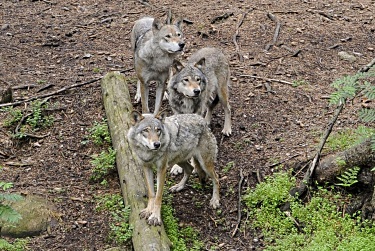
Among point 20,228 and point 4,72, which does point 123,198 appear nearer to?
point 20,228

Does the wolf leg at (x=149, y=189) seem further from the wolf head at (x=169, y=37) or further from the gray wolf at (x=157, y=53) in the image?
the wolf head at (x=169, y=37)

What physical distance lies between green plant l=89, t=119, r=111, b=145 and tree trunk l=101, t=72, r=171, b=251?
0.43 ft

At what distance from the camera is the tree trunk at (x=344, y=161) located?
698cm

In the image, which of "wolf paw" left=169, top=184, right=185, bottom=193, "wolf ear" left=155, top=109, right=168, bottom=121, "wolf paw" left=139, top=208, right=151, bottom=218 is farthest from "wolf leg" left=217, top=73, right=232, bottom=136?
"wolf paw" left=139, top=208, right=151, bottom=218

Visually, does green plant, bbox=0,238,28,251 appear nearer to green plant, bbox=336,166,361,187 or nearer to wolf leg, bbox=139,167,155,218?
wolf leg, bbox=139,167,155,218

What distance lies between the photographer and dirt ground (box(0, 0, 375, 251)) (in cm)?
792

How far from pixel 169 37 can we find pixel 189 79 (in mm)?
1038

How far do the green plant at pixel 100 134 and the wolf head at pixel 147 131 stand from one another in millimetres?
2177

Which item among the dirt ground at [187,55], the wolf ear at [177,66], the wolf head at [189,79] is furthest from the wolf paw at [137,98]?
the wolf ear at [177,66]

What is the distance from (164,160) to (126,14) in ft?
25.9

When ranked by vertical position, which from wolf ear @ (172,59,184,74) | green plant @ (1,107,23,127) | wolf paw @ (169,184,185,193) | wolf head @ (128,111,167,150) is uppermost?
wolf head @ (128,111,167,150)

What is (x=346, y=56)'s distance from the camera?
1175cm

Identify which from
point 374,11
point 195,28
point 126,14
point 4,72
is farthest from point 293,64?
point 4,72

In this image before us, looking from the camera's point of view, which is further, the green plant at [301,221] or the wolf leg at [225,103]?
the wolf leg at [225,103]
